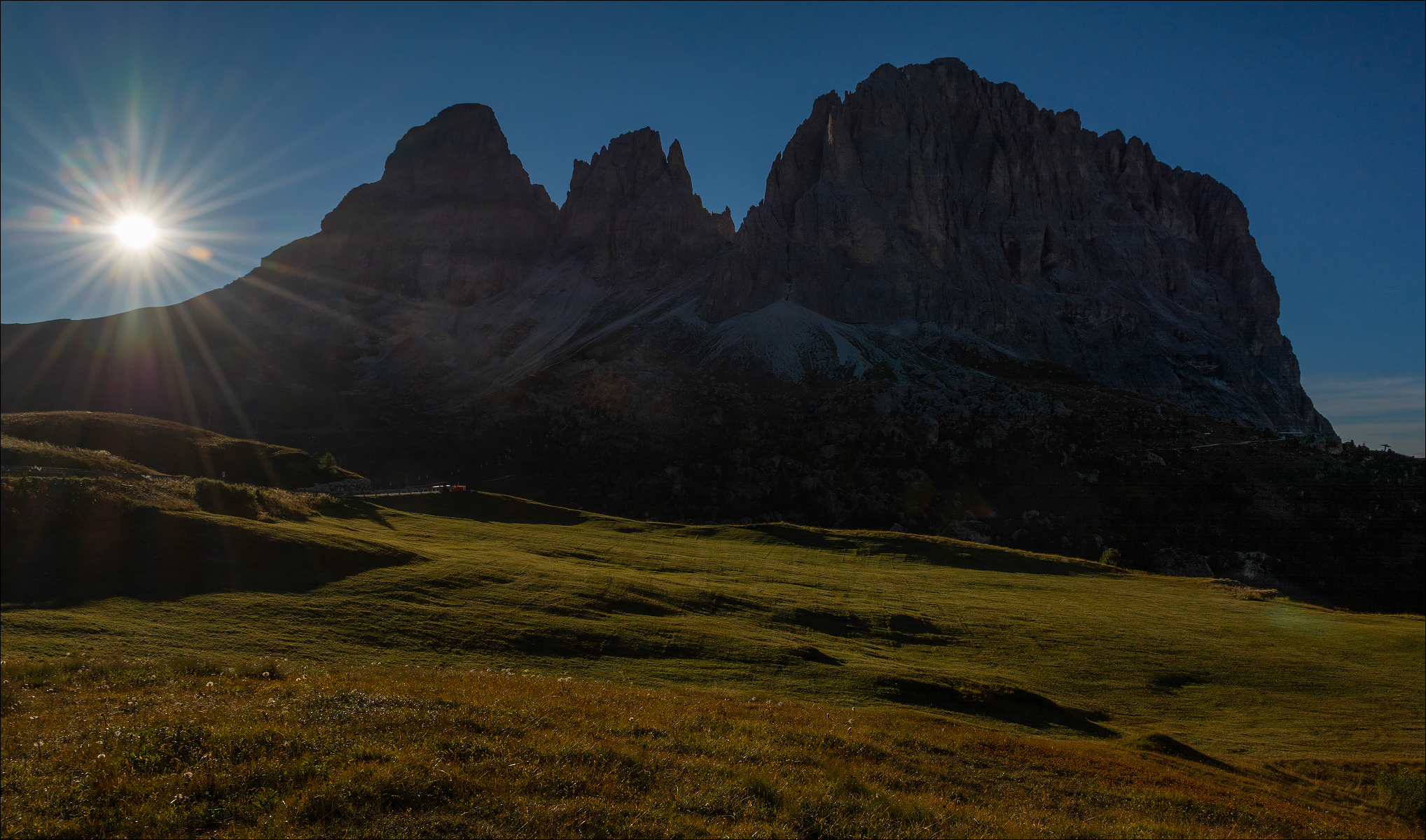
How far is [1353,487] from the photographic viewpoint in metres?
93.6

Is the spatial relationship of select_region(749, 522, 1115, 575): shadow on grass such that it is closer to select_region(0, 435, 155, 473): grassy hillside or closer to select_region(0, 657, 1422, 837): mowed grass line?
select_region(0, 657, 1422, 837): mowed grass line

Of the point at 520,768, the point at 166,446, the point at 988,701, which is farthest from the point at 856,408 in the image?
the point at 520,768

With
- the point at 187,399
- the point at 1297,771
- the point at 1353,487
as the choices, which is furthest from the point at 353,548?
the point at 187,399

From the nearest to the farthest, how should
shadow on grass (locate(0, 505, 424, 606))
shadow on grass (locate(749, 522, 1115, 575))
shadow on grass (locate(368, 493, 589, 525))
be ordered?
1. shadow on grass (locate(0, 505, 424, 606))
2. shadow on grass (locate(749, 522, 1115, 575))
3. shadow on grass (locate(368, 493, 589, 525))

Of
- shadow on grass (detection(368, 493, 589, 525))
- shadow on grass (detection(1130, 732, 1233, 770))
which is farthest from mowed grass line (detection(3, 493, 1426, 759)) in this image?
shadow on grass (detection(368, 493, 589, 525))

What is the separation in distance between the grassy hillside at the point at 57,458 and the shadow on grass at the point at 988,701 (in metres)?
48.2

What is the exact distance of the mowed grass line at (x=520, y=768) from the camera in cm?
999

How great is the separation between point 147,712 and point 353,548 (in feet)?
64.3

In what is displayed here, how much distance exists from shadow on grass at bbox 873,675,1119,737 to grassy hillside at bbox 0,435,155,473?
1898 inches

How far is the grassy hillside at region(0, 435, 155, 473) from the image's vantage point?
41531mm

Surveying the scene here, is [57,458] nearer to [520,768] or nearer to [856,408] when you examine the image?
[520,768]

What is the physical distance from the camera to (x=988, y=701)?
2442 centimetres

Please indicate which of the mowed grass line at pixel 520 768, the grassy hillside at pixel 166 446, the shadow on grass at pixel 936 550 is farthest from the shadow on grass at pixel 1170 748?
the grassy hillside at pixel 166 446

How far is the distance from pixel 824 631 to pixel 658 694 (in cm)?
1471
